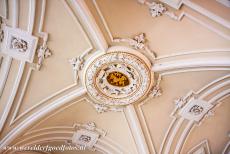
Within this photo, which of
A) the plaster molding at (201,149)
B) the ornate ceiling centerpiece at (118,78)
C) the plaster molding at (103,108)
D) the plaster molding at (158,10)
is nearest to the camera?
the plaster molding at (158,10)

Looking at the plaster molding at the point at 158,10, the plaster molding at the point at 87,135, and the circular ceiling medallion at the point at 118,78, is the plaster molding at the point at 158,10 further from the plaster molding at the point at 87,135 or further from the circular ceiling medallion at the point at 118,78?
the plaster molding at the point at 87,135

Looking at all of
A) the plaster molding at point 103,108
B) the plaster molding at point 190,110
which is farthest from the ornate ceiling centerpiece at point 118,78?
the plaster molding at point 190,110

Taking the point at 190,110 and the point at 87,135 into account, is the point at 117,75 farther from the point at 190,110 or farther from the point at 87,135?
the point at 87,135

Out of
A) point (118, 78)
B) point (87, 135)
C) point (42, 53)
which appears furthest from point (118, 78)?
point (87, 135)

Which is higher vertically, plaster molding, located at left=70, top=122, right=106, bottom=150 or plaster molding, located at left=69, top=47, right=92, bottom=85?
plaster molding, located at left=69, top=47, right=92, bottom=85

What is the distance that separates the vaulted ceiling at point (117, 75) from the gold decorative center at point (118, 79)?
3cm

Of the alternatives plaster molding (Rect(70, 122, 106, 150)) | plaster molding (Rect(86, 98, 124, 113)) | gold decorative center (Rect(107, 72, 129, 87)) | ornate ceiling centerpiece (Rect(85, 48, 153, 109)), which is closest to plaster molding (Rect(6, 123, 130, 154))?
plaster molding (Rect(70, 122, 106, 150))

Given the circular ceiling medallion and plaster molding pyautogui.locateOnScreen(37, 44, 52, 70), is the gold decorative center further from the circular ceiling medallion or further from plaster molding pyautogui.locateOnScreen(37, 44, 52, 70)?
plaster molding pyautogui.locateOnScreen(37, 44, 52, 70)

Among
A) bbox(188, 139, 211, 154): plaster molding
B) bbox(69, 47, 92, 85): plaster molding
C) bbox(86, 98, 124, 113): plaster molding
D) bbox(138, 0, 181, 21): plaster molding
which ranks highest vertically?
bbox(138, 0, 181, 21): plaster molding

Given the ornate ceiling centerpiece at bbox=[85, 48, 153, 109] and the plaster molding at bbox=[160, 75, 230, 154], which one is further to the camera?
the plaster molding at bbox=[160, 75, 230, 154]

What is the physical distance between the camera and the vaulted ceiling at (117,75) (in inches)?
253

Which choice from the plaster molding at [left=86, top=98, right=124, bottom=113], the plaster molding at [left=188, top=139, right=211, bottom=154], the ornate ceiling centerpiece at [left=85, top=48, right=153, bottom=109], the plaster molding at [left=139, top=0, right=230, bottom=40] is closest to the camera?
the plaster molding at [left=139, top=0, right=230, bottom=40]

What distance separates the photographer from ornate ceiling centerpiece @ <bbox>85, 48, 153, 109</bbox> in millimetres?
7101

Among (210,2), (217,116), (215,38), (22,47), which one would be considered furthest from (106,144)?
(210,2)
